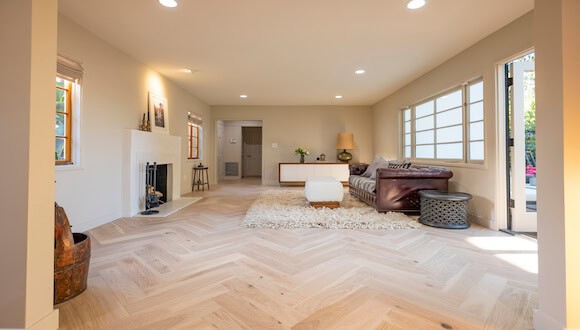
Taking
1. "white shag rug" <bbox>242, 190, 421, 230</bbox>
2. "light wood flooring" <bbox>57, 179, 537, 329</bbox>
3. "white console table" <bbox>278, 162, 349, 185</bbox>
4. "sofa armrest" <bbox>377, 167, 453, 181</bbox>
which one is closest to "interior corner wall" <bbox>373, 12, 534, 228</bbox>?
"sofa armrest" <bbox>377, 167, 453, 181</bbox>

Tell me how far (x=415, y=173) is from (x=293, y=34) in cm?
252

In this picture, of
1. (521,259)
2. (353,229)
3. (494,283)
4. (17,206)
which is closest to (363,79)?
(353,229)

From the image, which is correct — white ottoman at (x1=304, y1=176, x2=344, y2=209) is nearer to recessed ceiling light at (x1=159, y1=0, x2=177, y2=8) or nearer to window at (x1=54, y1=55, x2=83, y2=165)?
recessed ceiling light at (x1=159, y1=0, x2=177, y2=8)

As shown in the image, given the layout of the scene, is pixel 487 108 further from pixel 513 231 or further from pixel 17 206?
pixel 17 206

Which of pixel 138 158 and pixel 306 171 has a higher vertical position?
pixel 138 158

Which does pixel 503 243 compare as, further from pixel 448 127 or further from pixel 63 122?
pixel 63 122

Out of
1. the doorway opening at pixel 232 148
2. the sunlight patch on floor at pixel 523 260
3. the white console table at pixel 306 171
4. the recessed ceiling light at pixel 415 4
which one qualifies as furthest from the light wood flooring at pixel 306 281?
the doorway opening at pixel 232 148

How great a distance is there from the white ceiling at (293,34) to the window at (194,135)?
142cm

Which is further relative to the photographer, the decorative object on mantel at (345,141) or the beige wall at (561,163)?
the decorative object on mantel at (345,141)

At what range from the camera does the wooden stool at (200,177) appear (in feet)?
21.8

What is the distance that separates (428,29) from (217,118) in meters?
6.12

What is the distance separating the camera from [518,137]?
305cm

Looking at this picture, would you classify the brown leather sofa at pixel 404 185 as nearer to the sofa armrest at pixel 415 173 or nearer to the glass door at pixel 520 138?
the sofa armrest at pixel 415 173

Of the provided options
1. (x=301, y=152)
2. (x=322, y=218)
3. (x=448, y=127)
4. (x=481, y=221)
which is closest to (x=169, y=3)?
(x=322, y=218)
